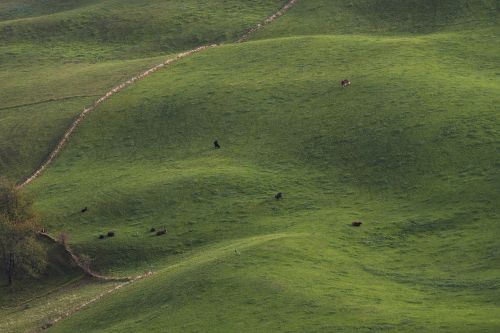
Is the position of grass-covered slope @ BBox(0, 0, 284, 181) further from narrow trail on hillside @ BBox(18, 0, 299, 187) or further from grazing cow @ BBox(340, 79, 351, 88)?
grazing cow @ BBox(340, 79, 351, 88)

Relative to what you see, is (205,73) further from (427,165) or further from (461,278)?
(461,278)

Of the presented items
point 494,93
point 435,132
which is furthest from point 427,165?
point 494,93

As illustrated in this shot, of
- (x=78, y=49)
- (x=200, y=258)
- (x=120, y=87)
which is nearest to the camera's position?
(x=200, y=258)

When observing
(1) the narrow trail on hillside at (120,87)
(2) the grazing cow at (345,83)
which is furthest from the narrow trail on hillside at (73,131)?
(2) the grazing cow at (345,83)

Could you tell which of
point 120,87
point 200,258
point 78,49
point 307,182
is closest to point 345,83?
point 307,182

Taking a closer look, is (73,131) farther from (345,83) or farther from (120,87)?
Result: (345,83)

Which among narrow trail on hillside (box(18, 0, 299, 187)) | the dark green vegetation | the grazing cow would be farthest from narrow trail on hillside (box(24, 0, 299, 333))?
the grazing cow

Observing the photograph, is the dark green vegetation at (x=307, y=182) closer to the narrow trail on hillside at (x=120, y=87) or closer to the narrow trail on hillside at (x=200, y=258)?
the narrow trail on hillside at (x=200, y=258)
